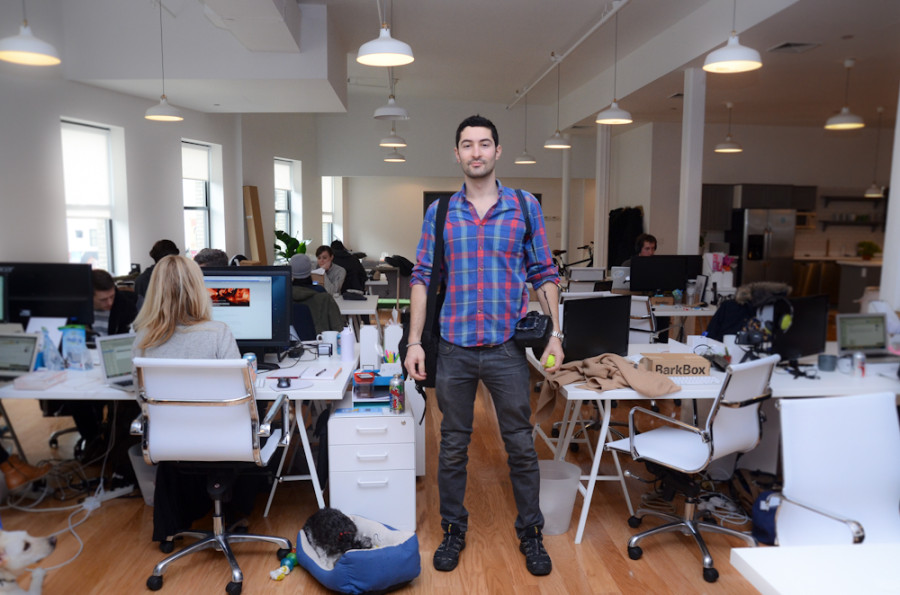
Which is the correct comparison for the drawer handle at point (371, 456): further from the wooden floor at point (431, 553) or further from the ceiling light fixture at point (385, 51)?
the ceiling light fixture at point (385, 51)

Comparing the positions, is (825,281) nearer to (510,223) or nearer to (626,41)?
(626,41)

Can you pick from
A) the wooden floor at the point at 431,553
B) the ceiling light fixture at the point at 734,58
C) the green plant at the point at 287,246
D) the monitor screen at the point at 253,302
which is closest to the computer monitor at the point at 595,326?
the wooden floor at the point at 431,553

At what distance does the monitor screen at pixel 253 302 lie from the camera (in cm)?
335

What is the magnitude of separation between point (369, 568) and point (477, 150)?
5.76ft

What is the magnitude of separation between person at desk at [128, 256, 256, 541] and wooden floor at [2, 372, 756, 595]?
29 cm

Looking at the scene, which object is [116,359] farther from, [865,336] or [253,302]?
[865,336]

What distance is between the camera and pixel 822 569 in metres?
1.40

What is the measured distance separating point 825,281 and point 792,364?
9.33 meters

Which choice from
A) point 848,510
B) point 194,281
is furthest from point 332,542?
point 848,510

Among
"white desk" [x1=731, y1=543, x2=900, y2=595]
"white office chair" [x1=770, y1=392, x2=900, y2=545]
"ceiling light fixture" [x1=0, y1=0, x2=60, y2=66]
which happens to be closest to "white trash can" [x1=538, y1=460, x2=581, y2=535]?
"white office chair" [x1=770, y1=392, x2=900, y2=545]

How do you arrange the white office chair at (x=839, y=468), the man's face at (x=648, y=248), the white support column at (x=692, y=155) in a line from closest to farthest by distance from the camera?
the white office chair at (x=839, y=468), the white support column at (x=692, y=155), the man's face at (x=648, y=248)

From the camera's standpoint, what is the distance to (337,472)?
119 inches

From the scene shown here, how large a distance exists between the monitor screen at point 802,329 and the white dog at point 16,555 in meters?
3.56

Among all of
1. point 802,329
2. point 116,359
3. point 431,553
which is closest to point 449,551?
point 431,553
